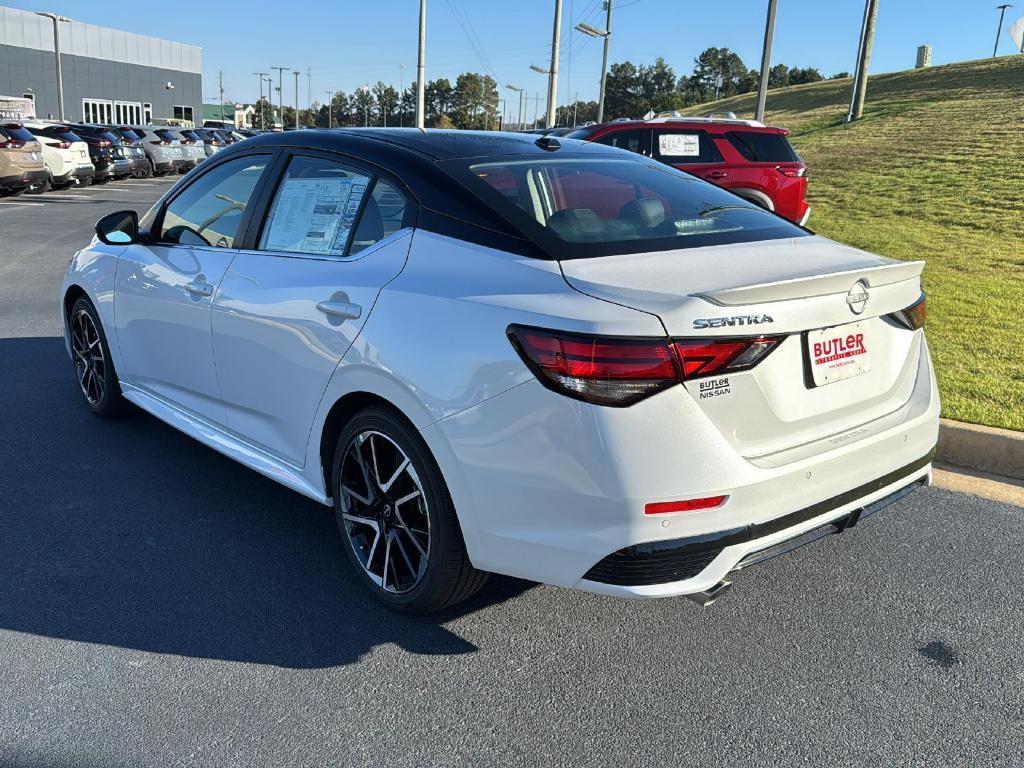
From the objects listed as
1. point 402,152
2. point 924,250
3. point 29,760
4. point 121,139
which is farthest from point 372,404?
point 121,139

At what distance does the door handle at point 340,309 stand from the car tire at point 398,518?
0.33 metres

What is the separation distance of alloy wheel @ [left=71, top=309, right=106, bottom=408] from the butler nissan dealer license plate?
12.9 feet

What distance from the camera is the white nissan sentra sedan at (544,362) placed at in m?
2.53

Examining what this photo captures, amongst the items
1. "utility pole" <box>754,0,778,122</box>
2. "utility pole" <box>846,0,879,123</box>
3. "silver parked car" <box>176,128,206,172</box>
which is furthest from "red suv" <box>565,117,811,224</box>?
"silver parked car" <box>176,128,206,172</box>

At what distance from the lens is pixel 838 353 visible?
9.27 feet

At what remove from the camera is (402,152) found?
11.2 feet

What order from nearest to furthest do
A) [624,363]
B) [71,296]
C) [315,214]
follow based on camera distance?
[624,363] → [315,214] → [71,296]

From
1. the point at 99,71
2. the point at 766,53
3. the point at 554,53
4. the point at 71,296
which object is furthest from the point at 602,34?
the point at 99,71

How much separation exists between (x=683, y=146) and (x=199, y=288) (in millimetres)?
9024

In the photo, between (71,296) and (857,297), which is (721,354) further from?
(71,296)

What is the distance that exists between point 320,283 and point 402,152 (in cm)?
58

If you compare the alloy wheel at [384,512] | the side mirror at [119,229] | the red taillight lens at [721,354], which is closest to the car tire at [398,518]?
the alloy wheel at [384,512]

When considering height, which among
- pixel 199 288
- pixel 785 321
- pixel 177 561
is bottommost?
pixel 177 561

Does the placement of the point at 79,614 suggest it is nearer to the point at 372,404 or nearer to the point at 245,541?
the point at 245,541
